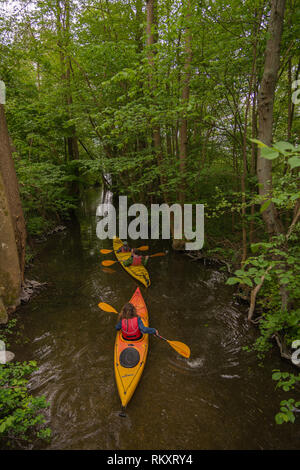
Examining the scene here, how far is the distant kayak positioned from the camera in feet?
11.5

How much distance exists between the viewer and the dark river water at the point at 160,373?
9.95 feet

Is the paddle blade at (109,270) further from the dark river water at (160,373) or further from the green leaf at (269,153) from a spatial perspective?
the green leaf at (269,153)

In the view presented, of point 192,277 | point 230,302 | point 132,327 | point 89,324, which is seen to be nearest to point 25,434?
point 132,327

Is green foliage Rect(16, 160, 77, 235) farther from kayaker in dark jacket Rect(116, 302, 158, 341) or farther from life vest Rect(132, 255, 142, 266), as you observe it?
kayaker in dark jacket Rect(116, 302, 158, 341)

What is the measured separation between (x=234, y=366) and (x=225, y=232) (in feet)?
16.4

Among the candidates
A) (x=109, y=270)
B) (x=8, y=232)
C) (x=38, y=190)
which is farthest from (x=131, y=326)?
(x=38, y=190)

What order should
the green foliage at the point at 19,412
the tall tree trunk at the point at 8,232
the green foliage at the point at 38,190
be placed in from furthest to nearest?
1. the green foliage at the point at 38,190
2. the tall tree trunk at the point at 8,232
3. the green foliage at the point at 19,412

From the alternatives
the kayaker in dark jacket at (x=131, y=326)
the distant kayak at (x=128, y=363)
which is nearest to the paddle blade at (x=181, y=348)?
the kayaker in dark jacket at (x=131, y=326)

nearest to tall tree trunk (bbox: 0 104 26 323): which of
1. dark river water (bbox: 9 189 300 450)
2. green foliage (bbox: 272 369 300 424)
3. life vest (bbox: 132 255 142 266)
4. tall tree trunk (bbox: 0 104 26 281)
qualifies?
tall tree trunk (bbox: 0 104 26 281)

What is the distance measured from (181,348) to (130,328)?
1.03 metres

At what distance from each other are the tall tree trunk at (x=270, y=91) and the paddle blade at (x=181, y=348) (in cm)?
263

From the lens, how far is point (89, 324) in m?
5.29

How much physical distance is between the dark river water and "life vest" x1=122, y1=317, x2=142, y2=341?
0.50m
